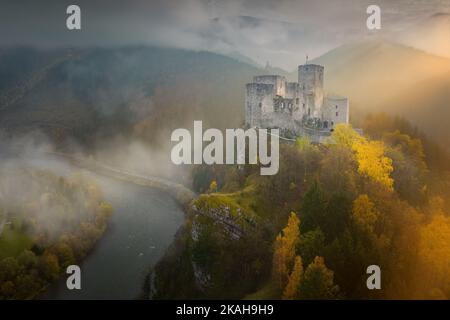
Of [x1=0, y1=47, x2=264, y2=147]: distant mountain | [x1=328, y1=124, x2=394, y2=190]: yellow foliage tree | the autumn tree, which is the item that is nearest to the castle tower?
[x1=328, y1=124, x2=394, y2=190]: yellow foliage tree

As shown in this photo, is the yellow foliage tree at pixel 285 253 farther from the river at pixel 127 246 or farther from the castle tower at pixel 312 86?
the castle tower at pixel 312 86

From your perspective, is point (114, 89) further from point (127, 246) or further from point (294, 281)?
point (294, 281)

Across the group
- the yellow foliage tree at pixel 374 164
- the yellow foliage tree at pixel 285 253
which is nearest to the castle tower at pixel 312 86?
the yellow foliage tree at pixel 374 164

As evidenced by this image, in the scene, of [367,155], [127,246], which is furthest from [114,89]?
[367,155]

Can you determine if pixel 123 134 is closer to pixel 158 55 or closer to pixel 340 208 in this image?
pixel 158 55
